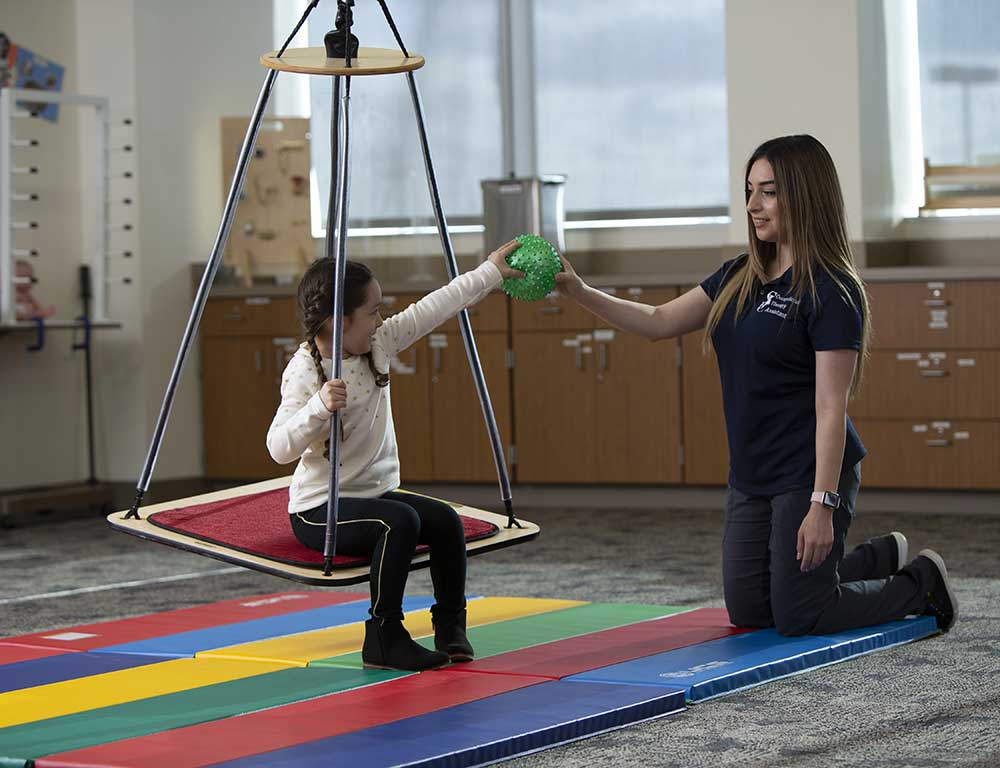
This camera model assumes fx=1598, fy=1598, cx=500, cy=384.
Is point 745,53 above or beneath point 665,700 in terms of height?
above

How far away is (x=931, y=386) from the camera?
20.2ft

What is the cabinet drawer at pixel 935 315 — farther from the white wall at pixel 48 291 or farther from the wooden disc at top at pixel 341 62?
the white wall at pixel 48 291

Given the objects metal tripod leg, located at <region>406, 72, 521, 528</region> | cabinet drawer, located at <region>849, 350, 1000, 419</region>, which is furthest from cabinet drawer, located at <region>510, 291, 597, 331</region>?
metal tripod leg, located at <region>406, 72, 521, 528</region>

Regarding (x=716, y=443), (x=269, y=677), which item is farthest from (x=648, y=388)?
(x=269, y=677)

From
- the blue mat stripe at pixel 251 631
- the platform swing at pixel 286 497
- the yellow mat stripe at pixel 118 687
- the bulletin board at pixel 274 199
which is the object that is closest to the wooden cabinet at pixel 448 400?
the bulletin board at pixel 274 199

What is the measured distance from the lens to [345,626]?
3797 millimetres

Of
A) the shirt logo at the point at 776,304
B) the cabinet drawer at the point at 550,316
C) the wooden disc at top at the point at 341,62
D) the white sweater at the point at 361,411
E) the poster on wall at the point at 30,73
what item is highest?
the poster on wall at the point at 30,73

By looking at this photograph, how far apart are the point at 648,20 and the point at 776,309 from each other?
14.2ft

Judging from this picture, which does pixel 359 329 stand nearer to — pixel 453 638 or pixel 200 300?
pixel 200 300

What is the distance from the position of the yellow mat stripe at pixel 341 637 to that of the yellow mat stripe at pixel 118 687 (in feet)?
0.23

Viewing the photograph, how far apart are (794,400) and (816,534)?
31 centimetres

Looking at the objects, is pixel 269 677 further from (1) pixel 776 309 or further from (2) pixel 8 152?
(2) pixel 8 152

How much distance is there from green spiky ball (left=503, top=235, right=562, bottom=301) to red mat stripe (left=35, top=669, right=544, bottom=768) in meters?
0.85

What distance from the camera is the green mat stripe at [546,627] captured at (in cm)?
340
